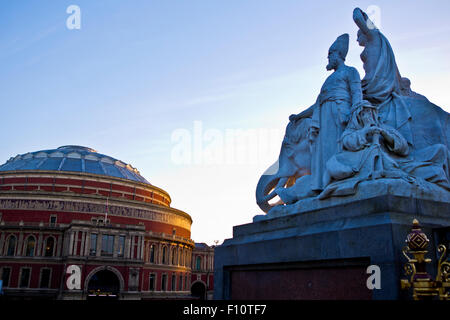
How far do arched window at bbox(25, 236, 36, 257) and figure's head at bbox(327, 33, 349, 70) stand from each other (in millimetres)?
45323

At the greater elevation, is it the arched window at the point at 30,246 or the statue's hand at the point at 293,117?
the statue's hand at the point at 293,117

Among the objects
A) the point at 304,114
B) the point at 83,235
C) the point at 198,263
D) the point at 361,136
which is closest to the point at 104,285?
the point at 83,235

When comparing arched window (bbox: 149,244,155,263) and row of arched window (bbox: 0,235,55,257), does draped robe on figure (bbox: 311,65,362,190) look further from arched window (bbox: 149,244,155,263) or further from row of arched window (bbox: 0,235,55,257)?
arched window (bbox: 149,244,155,263)

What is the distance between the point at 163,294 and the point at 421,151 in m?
47.6

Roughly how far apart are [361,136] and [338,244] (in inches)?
67.4

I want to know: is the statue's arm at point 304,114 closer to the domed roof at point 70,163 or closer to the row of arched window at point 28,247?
the row of arched window at point 28,247

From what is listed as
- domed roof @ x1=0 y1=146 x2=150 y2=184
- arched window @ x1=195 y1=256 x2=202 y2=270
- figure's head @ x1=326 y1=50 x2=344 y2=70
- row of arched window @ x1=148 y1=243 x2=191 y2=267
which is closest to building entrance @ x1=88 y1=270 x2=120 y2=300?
row of arched window @ x1=148 y1=243 x2=191 y2=267

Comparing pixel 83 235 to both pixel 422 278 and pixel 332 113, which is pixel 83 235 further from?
pixel 422 278

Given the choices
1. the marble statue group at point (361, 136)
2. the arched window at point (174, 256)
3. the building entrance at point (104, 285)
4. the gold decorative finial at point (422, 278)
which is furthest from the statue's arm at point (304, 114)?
the arched window at point (174, 256)

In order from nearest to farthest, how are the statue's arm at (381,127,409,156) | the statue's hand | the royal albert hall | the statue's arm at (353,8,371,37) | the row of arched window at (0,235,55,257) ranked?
the statue's arm at (381,127,409,156), the statue's arm at (353,8,371,37), the statue's hand, the royal albert hall, the row of arched window at (0,235,55,257)

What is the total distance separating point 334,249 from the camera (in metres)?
4.86

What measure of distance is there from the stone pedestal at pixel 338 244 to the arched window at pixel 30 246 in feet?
145

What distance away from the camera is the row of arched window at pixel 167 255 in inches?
1937

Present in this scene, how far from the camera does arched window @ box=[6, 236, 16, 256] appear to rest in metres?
43.3
